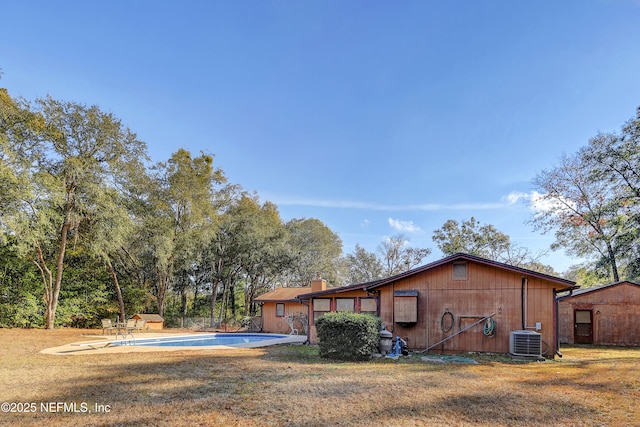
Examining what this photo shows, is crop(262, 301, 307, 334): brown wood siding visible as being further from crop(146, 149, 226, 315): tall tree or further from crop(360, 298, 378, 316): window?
crop(146, 149, 226, 315): tall tree

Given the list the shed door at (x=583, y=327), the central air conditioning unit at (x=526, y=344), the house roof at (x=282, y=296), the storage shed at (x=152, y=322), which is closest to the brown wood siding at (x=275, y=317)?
the house roof at (x=282, y=296)

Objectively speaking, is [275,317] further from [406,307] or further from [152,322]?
[406,307]

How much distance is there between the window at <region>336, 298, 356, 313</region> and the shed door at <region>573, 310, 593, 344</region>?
32.7 ft

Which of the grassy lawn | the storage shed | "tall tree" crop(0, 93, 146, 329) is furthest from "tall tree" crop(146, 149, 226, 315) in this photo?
the grassy lawn

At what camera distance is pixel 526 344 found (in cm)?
1049

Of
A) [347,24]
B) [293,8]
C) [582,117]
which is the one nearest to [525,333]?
[582,117]

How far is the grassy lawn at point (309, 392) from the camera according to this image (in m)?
4.65

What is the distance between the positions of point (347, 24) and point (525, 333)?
37.9 feet

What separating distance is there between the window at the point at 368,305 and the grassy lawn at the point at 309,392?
4270 millimetres

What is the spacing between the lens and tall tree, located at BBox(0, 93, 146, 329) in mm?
15555

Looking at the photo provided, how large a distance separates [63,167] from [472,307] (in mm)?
18032

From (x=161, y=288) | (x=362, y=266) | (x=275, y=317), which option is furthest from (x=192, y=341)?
(x=362, y=266)

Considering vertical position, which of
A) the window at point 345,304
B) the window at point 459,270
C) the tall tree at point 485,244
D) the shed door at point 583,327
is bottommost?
the shed door at point 583,327

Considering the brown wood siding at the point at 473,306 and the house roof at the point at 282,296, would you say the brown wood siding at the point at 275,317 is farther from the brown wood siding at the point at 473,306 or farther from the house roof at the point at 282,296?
the brown wood siding at the point at 473,306
